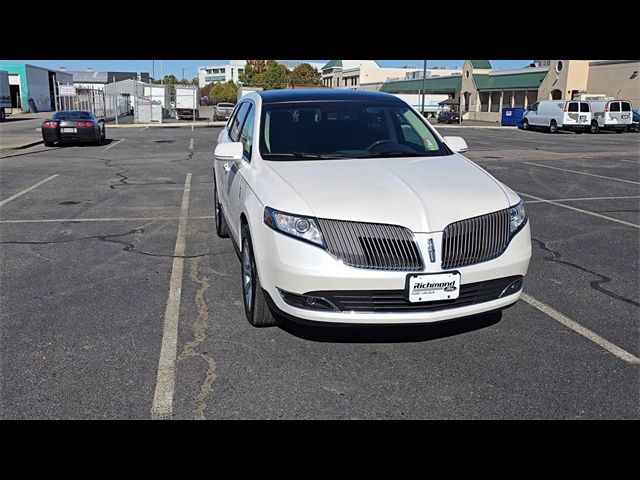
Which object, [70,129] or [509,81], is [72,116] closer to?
[70,129]

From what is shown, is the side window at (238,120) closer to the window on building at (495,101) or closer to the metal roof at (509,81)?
the metal roof at (509,81)

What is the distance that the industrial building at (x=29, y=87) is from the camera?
193ft

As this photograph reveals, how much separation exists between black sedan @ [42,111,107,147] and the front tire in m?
19.4

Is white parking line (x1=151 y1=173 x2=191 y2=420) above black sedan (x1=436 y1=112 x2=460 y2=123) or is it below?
below

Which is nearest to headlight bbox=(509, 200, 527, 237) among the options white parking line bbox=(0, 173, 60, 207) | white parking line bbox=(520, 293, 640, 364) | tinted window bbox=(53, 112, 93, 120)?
white parking line bbox=(520, 293, 640, 364)

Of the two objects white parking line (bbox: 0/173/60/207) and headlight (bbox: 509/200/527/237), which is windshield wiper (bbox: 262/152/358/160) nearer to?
headlight (bbox: 509/200/527/237)

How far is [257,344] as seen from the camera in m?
4.29

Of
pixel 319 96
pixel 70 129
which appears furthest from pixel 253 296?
pixel 70 129

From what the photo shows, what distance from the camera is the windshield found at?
5.02 m

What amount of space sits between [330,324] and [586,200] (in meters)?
8.25

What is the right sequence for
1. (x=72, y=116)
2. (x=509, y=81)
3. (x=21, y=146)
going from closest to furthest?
(x=21, y=146), (x=72, y=116), (x=509, y=81)

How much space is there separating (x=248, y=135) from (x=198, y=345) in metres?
2.10

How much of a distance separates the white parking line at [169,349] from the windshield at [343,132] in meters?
1.50
